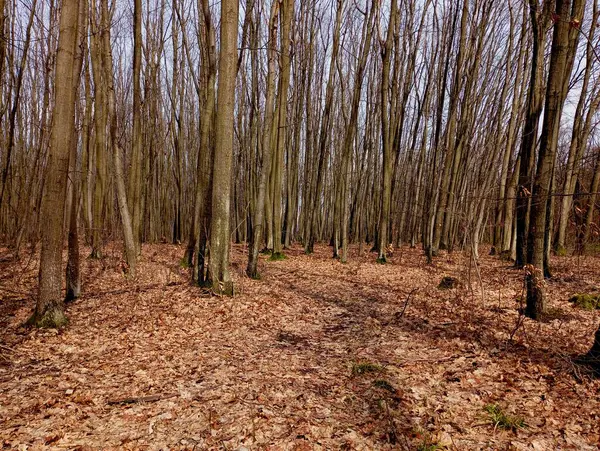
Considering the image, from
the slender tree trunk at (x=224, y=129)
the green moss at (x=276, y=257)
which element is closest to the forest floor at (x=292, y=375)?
the slender tree trunk at (x=224, y=129)

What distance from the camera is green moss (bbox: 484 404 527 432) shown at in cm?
318

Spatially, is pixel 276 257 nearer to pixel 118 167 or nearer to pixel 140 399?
pixel 118 167

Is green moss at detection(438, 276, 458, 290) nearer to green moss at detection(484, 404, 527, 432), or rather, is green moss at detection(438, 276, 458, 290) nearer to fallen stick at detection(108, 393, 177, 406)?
green moss at detection(484, 404, 527, 432)

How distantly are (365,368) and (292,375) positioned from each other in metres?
0.86

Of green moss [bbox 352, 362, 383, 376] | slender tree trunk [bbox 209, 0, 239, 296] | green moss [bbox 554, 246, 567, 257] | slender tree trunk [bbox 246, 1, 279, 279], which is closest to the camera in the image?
green moss [bbox 352, 362, 383, 376]

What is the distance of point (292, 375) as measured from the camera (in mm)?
4242

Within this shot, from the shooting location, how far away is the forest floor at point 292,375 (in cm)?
311

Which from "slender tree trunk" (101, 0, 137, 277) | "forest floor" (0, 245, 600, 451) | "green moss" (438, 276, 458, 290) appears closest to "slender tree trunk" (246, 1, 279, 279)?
"forest floor" (0, 245, 600, 451)

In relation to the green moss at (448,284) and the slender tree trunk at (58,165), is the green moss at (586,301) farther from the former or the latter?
the slender tree trunk at (58,165)

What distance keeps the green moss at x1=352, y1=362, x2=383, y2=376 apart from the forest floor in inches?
0.9

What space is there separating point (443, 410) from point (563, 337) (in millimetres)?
2588

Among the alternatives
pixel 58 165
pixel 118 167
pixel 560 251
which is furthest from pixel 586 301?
pixel 118 167

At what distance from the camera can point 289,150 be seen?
69.6 ft

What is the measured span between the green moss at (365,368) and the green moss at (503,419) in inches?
47.4
